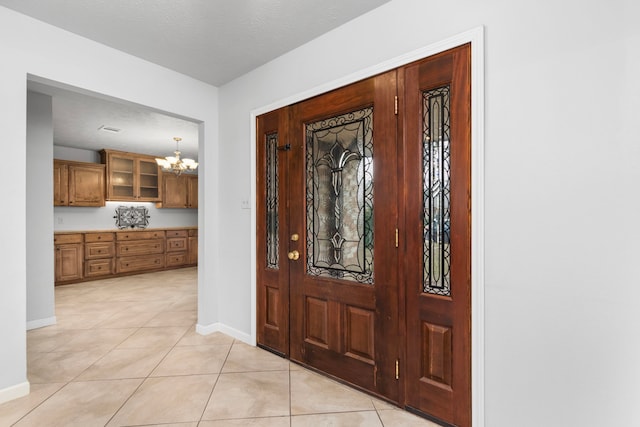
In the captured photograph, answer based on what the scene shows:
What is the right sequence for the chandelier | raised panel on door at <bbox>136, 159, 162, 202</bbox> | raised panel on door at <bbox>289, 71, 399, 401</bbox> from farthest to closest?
raised panel on door at <bbox>136, 159, 162, 202</bbox> → the chandelier → raised panel on door at <bbox>289, 71, 399, 401</bbox>

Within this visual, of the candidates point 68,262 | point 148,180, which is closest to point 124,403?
point 68,262

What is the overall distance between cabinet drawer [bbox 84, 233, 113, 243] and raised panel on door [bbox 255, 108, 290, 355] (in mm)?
4931

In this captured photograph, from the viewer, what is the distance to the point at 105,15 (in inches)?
87.9

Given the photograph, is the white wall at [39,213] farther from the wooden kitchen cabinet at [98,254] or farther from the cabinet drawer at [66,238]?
the wooden kitchen cabinet at [98,254]

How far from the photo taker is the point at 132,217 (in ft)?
Result: 23.7

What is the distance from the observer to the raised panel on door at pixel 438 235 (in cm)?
175

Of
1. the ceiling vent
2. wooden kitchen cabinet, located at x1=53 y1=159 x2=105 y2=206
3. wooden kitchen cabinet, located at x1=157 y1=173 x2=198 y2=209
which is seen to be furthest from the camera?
wooden kitchen cabinet, located at x1=157 y1=173 x2=198 y2=209

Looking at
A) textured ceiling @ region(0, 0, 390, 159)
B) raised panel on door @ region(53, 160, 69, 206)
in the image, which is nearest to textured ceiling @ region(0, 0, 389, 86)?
textured ceiling @ region(0, 0, 390, 159)

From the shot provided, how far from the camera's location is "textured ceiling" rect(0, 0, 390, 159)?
2125mm

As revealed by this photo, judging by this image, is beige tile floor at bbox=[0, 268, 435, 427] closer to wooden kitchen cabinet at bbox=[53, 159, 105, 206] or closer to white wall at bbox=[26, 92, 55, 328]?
white wall at bbox=[26, 92, 55, 328]

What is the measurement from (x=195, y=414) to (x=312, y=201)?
169cm

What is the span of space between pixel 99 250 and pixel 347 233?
19.8 ft

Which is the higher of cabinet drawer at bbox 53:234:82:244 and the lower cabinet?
cabinet drawer at bbox 53:234:82:244

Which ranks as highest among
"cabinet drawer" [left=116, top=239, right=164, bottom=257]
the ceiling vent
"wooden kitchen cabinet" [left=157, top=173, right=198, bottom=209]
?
the ceiling vent
